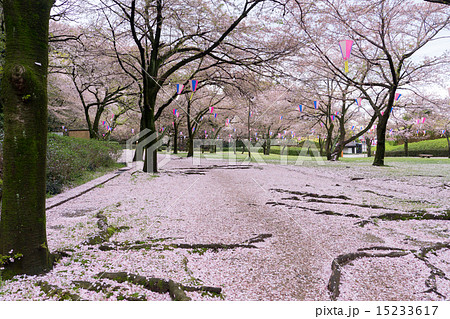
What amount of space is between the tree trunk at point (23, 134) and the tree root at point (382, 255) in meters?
2.59

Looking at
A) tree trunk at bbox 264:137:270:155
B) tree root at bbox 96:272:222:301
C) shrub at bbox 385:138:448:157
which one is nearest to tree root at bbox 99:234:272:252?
tree root at bbox 96:272:222:301

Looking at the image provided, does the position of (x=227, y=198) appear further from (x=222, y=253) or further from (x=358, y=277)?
(x=358, y=277)

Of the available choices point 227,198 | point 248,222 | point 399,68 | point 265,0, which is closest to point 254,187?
point 227,198

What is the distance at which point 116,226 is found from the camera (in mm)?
4008

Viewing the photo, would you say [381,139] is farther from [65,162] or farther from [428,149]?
[428,149]

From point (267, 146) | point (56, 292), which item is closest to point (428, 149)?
point (267, 146)

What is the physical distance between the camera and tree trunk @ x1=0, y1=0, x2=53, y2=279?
2.33 m

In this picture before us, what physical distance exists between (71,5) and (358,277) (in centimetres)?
1103

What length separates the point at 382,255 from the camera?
2.99 m

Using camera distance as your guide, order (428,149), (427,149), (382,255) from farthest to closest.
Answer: (427,149)
(428,149)
(382,255)

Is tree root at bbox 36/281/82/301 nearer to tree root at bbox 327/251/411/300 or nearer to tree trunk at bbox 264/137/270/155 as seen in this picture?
tree root at bbox 327/251/411/300

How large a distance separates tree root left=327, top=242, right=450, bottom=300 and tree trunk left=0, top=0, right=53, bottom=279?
102 inches

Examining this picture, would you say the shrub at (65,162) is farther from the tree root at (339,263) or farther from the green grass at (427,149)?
the green grass at (427,149)

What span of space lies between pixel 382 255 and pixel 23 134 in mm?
3708
